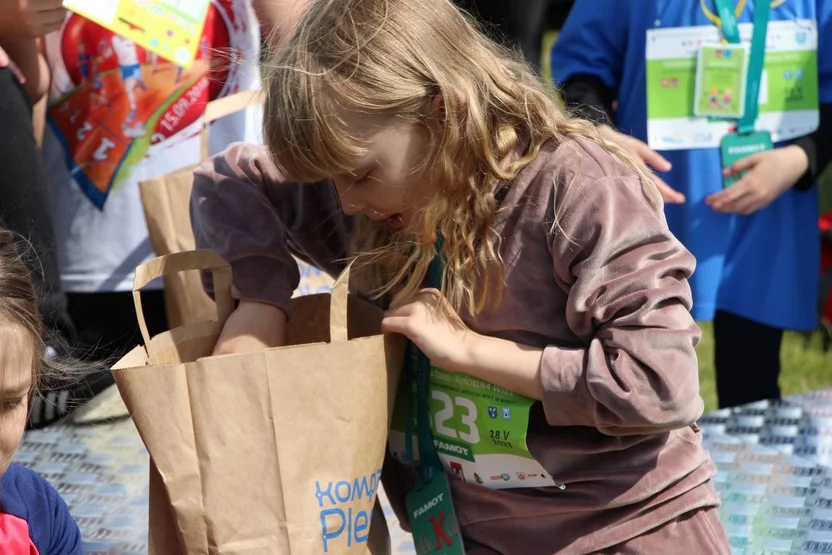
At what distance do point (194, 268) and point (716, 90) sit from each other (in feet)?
4.03

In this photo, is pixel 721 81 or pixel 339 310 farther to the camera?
pixel 721 81

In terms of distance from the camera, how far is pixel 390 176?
1295 mm

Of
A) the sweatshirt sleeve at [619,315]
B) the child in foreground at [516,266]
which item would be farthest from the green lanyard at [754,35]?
the sweatshirt sleeve at [619,315]

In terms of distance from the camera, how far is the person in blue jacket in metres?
2.15

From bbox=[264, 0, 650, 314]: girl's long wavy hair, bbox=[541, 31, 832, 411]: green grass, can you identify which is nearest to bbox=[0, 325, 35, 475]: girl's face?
bbox=[264, 0, 650, 314]: girl's long wavy hair

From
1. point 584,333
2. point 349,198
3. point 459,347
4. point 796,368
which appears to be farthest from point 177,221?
point 796,368

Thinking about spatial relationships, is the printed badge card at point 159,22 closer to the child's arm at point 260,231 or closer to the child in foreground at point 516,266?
the child's arm at point 260,231

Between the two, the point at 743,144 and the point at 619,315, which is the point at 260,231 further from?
the point at 743,144

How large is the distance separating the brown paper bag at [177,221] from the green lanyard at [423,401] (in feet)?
2.54

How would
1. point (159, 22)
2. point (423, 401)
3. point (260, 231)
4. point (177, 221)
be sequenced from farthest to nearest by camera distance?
point (177, 221)
point (159, 22)
point (260, 231)
point (423, 401)

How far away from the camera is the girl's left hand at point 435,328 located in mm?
1294

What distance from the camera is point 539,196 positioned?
1277mm

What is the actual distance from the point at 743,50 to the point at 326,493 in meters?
1.35

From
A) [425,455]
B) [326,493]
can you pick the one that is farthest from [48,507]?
[425,455]
